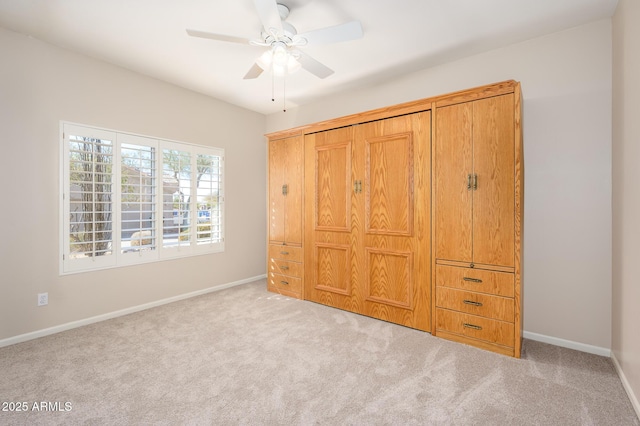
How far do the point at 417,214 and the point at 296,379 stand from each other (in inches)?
69.9

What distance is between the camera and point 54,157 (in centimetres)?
285

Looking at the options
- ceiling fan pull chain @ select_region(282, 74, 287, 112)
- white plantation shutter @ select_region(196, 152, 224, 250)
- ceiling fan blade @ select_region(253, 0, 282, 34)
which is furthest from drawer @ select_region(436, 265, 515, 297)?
white plantation shutter @ select_region(196, 152, 224, 250)

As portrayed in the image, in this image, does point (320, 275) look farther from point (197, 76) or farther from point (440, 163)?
point (197, 76)

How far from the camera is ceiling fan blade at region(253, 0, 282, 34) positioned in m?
1.81

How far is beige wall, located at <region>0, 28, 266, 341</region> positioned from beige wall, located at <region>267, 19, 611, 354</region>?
379cm

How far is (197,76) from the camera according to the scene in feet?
11.5

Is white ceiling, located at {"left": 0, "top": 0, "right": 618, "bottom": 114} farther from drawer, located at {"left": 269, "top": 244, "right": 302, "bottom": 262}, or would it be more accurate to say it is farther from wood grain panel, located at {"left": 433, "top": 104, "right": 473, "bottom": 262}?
drawer, located at {"left": 269, "top": 244, "right": 302, "bottom": 262}

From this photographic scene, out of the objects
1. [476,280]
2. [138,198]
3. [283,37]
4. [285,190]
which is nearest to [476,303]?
[476,280]

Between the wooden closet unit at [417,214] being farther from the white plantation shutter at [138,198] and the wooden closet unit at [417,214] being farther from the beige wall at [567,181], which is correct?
the white plantation shutter at [138,198]

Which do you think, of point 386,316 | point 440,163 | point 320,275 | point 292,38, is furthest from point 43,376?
point 440,163

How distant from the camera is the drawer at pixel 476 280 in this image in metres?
A: 2.41

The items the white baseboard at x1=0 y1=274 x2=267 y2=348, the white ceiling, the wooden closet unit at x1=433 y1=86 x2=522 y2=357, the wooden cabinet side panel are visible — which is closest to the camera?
the white ceiling

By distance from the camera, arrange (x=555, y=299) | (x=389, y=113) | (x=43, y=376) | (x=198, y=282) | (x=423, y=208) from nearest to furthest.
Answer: (x=43, y=376) → (x=555, y=299) → (x=423, y=208) → (x=389, y=113) → (x=198, y=282)

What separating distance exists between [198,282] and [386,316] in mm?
2531
